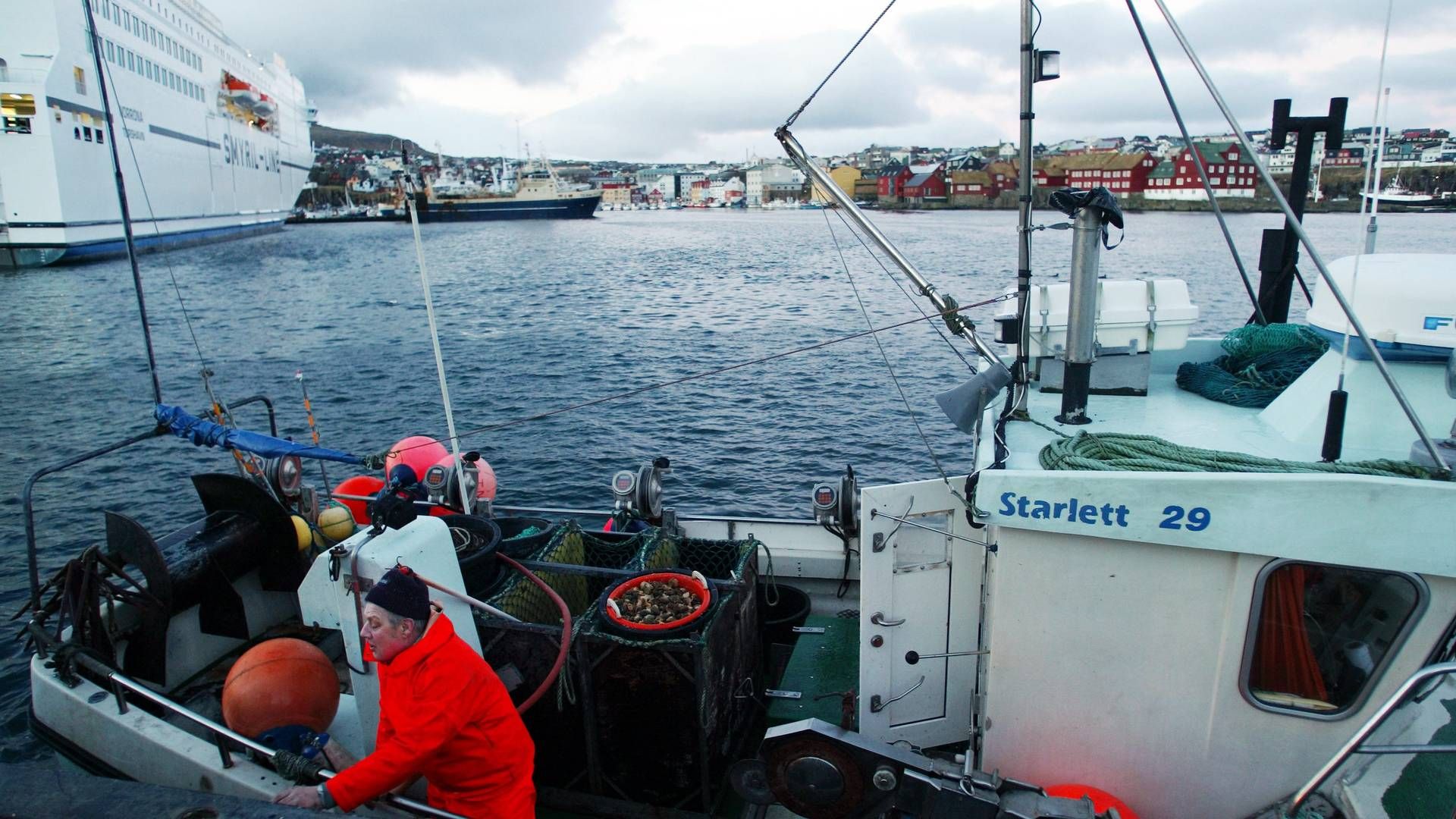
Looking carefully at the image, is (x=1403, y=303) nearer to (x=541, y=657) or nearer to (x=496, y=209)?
(x=541, y=657)

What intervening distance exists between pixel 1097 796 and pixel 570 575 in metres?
3.92

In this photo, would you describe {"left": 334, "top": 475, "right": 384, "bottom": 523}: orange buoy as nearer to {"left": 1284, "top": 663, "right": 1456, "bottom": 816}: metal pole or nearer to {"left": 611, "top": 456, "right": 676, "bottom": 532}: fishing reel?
{"left": 611, "top": 456, "right": 676, "bottom": 532}: fishing reel

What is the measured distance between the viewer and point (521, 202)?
12150cm

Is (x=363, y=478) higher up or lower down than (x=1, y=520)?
higher up

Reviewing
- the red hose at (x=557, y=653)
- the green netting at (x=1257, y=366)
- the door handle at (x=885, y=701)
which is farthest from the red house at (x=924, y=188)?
the red hose at (x=557, y=653)

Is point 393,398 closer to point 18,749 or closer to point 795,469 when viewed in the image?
point 795,469

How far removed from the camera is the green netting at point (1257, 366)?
6.25 meters

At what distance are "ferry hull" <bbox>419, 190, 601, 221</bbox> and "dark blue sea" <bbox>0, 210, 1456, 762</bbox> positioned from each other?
202ft

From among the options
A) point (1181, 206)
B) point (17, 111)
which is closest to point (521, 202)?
point (17, 111)

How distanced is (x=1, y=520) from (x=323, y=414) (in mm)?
7576

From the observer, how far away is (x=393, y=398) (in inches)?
937

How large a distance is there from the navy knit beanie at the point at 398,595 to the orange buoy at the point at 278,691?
212 cm

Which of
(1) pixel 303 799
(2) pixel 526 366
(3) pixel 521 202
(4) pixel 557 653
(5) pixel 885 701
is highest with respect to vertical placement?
(3) pixel 521 202

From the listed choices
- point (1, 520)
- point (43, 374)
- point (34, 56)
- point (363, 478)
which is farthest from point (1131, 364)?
point (34, 56)
